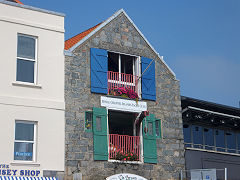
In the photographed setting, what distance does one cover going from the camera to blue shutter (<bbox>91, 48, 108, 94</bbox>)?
1992 cm

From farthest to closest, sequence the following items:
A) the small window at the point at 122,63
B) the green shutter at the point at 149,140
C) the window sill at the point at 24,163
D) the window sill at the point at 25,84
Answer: the small window at the point at 122,63 < the green shutter at the point at 149,140 < the window sill at the point at 25,84 < the window sill at the point at 24,163

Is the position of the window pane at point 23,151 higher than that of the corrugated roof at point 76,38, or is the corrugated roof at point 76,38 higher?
the corrugated roof at point 76,38

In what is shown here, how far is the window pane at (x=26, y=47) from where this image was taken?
1865cm

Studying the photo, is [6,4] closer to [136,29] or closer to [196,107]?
[136,29]

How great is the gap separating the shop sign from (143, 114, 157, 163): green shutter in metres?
4.92

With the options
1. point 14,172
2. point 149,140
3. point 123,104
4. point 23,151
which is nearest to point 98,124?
point 123,104

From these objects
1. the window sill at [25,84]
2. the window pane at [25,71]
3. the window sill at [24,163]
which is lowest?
the window sill at [24,163]

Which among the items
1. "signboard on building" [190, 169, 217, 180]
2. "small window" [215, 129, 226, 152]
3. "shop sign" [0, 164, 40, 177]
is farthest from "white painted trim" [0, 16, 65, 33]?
"small window" [215, 129, 226, 152]

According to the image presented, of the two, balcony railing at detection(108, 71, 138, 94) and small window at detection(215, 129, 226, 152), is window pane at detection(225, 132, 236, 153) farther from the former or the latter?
balcony railing at detection(108, 71, 138, 94)

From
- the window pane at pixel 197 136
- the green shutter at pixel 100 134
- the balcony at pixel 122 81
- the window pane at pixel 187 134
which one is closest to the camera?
the green shutter at pixel 100 134

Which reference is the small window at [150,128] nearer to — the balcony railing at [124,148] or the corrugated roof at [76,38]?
the balcony railing at [124,148]

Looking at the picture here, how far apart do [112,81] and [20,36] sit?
14.2ft

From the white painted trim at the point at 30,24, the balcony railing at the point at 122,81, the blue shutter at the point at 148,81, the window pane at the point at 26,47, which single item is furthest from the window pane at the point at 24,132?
the blue shutter at the point at 148,81

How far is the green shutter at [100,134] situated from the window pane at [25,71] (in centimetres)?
286
